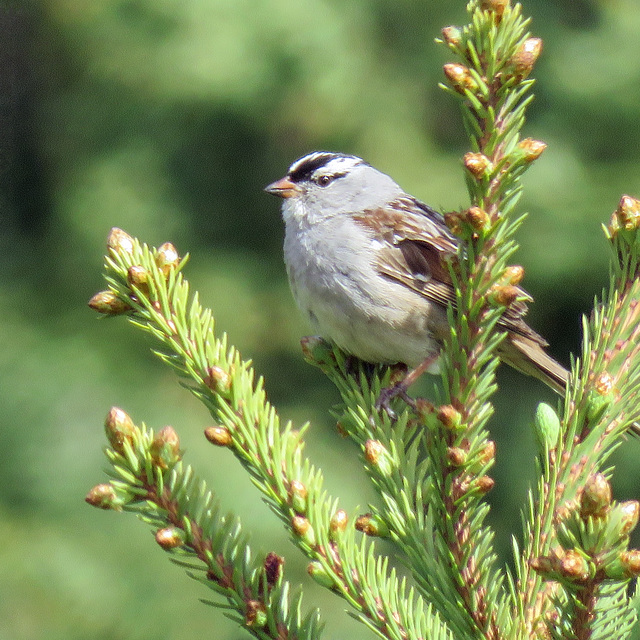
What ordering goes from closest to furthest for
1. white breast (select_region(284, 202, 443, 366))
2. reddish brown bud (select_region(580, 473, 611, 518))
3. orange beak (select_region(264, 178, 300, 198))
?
reddish brown bud (select_region(580, 473, 611, 518))
white breast (select_region(284, 202, 443, 366))
orange beak (select_region(264, 178, 300, 198))

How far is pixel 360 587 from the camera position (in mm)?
1248

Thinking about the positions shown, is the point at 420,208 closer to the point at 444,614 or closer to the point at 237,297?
the point at 444,614

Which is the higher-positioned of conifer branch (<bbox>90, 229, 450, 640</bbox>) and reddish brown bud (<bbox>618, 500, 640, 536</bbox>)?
reddish brown bud (<bbox>618, 500, 640, 536</bbox>)

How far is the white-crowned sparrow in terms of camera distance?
249cm

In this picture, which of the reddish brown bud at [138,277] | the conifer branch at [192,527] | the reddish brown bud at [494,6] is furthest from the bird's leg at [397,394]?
the reddish brown bud at [494,6]

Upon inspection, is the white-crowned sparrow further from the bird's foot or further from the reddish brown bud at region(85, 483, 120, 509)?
the reddish brown bud at region(85, 483, 120, 509)

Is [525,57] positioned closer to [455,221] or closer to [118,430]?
[455,221]

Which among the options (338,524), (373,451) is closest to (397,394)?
(373,451)

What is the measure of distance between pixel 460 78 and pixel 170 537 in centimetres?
71

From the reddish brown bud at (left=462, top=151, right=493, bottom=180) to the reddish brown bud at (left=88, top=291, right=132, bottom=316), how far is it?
535 mm

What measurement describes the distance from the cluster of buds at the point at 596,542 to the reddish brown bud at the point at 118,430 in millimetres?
564

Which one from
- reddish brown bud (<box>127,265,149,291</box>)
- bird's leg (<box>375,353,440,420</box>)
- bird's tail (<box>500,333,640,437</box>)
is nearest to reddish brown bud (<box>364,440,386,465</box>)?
bird's leg (<box>375,353,440,420</box>)

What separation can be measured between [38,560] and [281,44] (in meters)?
3.28

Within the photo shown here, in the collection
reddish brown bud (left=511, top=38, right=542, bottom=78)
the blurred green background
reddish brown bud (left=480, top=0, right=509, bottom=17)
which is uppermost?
reddish brown bud (left=480, top=0, right=509, bottom=17)
